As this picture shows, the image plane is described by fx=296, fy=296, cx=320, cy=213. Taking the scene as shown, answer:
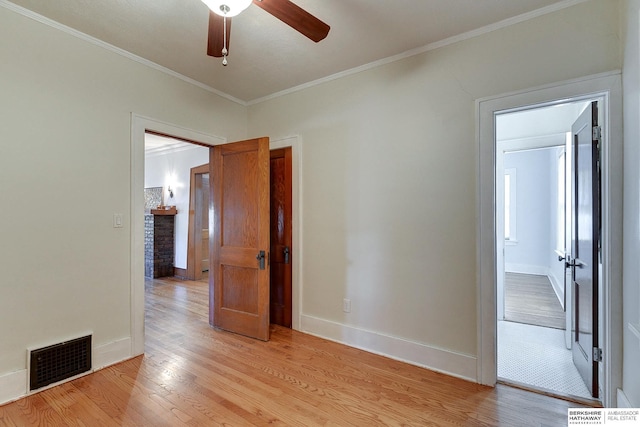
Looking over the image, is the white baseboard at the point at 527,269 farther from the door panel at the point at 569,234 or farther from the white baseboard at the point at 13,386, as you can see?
the white baseboard at the point at 13,386

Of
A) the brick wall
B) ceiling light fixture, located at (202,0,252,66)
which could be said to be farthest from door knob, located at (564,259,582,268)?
the brick wall

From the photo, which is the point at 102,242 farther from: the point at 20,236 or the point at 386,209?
the point at 386,209

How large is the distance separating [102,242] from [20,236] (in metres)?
0.51

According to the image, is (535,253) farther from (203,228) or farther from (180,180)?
(180,180)

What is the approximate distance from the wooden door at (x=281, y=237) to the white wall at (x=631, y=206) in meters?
2.78

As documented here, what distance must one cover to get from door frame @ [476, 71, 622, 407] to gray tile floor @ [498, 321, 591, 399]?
1.00 feet

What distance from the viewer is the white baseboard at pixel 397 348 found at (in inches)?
94.0

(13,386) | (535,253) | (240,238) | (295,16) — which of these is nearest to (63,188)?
(13,386)

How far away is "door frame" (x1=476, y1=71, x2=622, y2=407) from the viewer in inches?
73.9

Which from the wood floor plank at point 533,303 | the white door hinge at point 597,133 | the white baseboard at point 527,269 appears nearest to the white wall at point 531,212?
the white baseboard at point 527,269

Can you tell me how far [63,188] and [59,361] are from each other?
1.33 meters

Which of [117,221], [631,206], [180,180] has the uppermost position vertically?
[180,180]

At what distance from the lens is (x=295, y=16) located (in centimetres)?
161

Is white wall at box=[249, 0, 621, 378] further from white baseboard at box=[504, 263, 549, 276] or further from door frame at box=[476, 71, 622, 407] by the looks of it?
white baseboard at box=[504, 263, 549, 276]
